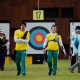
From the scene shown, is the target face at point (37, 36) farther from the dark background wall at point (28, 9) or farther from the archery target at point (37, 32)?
the dark background wall at point (28, 9)

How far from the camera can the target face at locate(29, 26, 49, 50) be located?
13.4 meters

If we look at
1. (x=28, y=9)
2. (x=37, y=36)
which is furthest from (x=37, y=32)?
(x=28, y=9)

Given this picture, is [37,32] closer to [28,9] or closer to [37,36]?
[37,36]

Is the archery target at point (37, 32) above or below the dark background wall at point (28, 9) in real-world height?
below

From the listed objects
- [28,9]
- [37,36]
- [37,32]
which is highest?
[28,9]

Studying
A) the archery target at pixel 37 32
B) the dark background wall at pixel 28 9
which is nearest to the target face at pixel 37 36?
the archery target at pixel 37 32

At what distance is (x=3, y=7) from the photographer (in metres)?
22.8

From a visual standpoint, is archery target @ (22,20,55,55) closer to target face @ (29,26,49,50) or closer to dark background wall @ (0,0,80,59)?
target face @ (29,26,49,50)

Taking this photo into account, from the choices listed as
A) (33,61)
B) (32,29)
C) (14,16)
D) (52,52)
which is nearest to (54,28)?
(52,52)

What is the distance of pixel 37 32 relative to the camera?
13.6 meters

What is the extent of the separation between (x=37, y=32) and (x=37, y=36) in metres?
0.19

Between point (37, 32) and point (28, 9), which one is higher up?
point (28, 9)

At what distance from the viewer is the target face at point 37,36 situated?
13.4 m

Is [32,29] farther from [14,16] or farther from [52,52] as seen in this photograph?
[14,16]
